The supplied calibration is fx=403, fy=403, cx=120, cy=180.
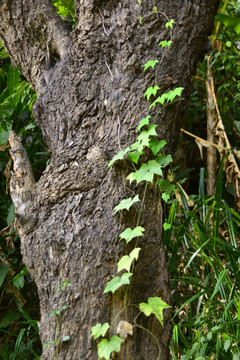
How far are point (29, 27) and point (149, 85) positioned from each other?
25.3 inches

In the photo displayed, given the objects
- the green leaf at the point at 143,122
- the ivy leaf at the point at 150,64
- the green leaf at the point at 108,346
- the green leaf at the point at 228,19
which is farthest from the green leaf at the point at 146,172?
the green leaf at the point at 228,19

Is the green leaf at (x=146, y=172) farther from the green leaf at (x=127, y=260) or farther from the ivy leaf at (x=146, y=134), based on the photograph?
the green leaf at (x=127, y=260)

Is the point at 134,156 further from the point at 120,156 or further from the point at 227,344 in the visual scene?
the point at 227,344

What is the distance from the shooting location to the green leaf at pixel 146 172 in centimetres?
135

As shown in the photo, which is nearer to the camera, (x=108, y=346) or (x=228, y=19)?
(x=108, y=346)

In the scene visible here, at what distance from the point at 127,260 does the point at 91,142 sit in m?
0.48

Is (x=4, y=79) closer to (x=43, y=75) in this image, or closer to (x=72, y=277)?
(x=43, y=75)

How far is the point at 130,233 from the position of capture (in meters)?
1.29

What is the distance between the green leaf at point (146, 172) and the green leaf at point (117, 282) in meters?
0.31

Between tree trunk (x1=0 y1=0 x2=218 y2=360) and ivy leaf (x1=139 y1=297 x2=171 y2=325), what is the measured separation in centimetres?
5

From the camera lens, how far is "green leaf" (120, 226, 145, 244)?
1.27 metres

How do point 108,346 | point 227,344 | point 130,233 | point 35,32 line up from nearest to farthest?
point 108,346 → point 130,233 → point 227,344 → point 35,32

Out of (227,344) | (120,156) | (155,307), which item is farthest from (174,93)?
(227,344)

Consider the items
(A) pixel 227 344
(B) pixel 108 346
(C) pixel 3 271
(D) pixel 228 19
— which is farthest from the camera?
(C) pixel 3 271
